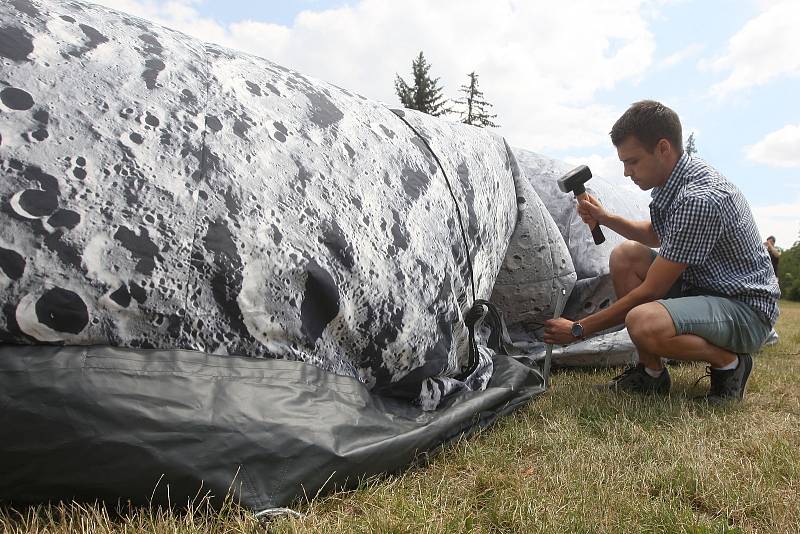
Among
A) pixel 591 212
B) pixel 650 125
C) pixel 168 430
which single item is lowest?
pixel 168 430

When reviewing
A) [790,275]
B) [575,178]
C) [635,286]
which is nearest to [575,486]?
[635,286]

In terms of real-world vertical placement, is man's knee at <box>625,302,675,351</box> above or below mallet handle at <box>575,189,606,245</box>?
below

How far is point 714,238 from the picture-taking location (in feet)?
7.47

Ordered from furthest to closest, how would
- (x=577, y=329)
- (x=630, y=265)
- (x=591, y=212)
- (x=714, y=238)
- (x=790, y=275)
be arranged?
(x=790, y=275) < (x=591, y=212) < (x=630, y=265) < (x=577, y=329) < (x=714, y=238)

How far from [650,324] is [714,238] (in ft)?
1.40

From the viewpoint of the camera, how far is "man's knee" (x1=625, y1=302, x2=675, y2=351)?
2.33 metres

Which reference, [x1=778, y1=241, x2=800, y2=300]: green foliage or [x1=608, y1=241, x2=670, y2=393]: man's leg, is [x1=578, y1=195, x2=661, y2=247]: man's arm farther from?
[x1=778, y1=241, x2=800, y2=300]: green foliage

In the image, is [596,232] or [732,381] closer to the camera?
[732,381]

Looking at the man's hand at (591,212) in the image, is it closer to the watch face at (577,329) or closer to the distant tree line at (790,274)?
the watch face at (577,329)

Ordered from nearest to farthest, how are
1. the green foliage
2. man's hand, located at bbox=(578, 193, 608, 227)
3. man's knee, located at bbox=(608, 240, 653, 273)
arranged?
man's knee, located at bbox=(608, 240, 653, 273)
man's hand, located at bbox=(578, 193, 608, 227)
the green foliage

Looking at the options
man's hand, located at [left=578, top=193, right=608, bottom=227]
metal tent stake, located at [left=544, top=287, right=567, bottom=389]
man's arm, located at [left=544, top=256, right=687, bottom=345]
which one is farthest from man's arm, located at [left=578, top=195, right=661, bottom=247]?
man's arm, located at [left=544, top=256, right=687, bottom=345]

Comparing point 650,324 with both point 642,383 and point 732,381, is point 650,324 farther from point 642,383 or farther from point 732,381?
point 732,381

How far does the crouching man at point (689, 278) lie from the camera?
2.29m

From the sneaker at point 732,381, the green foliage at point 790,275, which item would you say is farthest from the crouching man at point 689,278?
the green foliage at point 790,275
